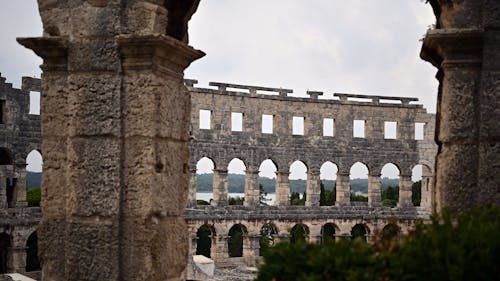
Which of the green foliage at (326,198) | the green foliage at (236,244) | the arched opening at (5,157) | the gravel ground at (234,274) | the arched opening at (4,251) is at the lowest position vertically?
the green foliage at (236,244)

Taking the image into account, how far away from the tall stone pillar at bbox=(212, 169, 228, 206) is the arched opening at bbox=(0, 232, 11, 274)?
905 cm

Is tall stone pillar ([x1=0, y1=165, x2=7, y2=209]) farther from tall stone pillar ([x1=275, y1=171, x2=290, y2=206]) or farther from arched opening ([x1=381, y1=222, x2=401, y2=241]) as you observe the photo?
arched opening ([x1=381, y1=222, x2=401, y2=241])

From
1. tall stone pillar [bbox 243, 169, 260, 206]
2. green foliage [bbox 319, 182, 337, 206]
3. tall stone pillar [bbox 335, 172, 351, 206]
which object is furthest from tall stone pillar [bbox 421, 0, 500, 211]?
green foliage [bbox 319, 182, 337, 206]

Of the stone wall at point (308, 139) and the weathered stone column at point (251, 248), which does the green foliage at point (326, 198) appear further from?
the weathered stone column at point (251, 248)

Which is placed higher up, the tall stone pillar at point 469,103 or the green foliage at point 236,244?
the tall stone pillar at point 469,103

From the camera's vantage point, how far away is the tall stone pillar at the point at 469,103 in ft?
17.8

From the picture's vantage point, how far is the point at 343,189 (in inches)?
1320

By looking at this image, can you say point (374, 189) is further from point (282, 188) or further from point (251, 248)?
point (251, 248)

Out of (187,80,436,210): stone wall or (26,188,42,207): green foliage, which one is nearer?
(187,80,436,210): stone wall

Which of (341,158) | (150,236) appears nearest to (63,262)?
(150,236)

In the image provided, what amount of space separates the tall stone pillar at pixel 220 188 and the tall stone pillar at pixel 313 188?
4.18 metres

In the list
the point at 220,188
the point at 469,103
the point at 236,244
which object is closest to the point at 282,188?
the point at 220,188

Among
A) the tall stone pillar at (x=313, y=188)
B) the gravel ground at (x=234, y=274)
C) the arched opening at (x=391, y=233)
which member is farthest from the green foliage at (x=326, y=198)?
the arched opening at (x=391, y=233)

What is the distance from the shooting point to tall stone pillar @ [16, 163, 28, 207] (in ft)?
87.9
